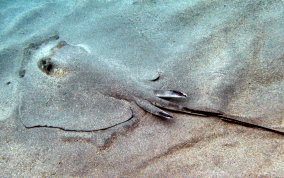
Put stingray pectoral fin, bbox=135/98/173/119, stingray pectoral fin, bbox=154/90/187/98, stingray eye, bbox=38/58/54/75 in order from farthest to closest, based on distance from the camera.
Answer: stingray eye, bbox=38/58/54/75, stingray pectoral fin, bbox=154/90/187/98, stingray pectoral fin, bbox=135/98/173/119

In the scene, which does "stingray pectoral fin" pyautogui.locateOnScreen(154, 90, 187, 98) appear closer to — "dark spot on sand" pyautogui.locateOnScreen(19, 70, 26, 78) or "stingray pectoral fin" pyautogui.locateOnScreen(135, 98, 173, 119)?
"stingray pectoral fin" pyautogui.locateOnScreen(135, 98, 173, 119)

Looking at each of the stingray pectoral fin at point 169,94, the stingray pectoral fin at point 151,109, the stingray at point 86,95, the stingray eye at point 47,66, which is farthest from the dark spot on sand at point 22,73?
the stingray pectoral fin at point 169,94

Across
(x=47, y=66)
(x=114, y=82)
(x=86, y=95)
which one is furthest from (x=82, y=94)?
(x=47, y=66)

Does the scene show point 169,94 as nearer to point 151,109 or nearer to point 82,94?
point 151,109

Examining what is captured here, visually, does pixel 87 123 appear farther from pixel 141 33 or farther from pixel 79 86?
pixel 141 33

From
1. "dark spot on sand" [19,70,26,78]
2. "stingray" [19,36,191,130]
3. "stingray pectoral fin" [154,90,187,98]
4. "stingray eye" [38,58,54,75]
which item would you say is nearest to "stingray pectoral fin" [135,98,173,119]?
"stingray" [19,36,191,130]

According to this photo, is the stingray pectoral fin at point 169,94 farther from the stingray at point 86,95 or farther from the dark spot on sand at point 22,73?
the dark spot on sand at point 22,73

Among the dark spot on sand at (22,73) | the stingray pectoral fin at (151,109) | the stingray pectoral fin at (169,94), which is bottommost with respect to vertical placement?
the stingray pectoral fin at (151,109)
